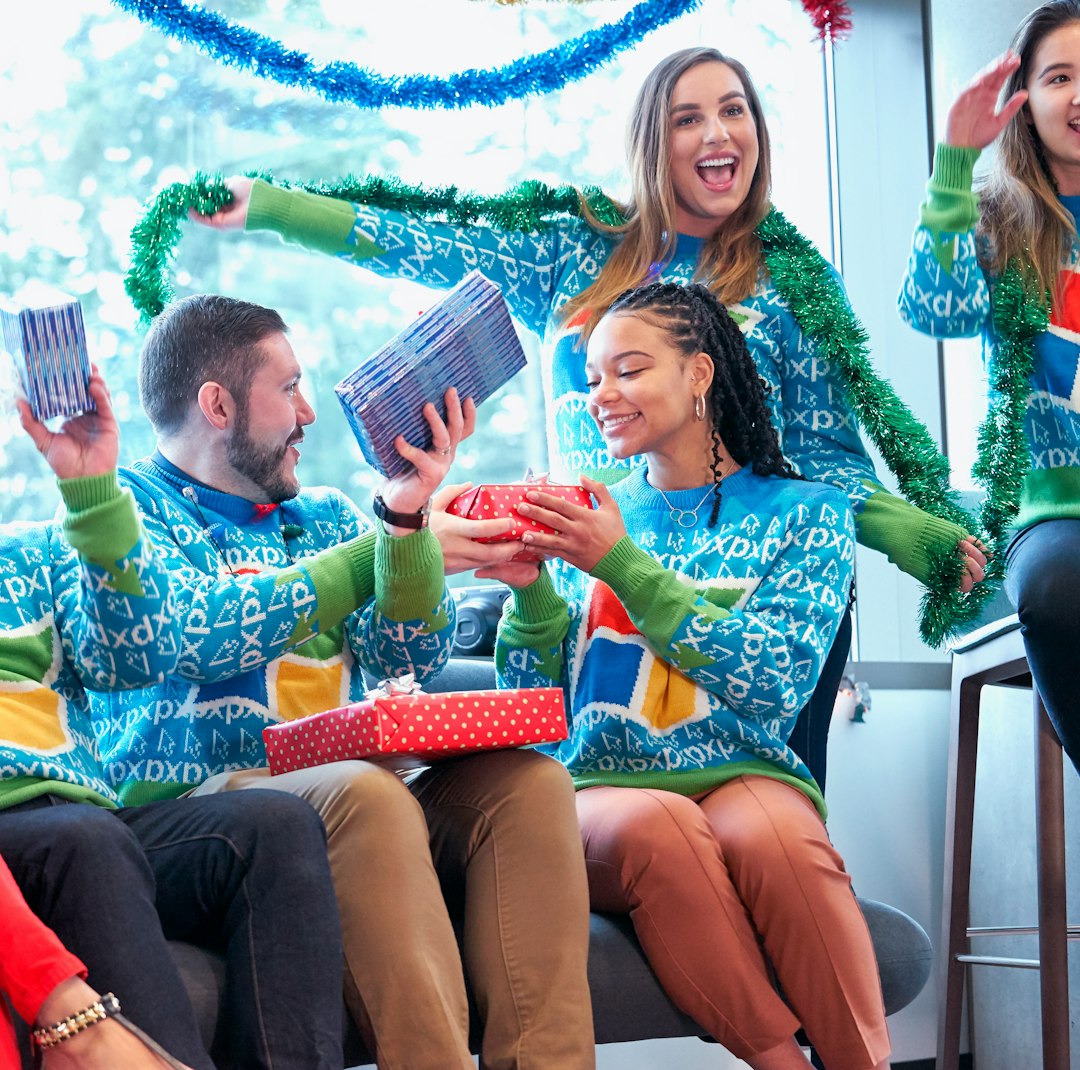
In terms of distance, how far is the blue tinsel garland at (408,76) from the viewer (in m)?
2.14

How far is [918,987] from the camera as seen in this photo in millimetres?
1688

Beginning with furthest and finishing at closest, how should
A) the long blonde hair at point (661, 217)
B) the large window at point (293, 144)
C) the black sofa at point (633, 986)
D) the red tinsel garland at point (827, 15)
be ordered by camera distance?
the red tinsel garland at point (827, 15) → the large window at point (293, 144) → the long blonde hair at point (661, 217) → the black sofa at point (633, 986)

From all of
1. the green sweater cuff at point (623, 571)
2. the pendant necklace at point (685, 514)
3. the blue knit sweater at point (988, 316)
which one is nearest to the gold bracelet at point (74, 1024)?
the green sweater cuff at point (623, 571)

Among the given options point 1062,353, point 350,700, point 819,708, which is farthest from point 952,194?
point 350,700

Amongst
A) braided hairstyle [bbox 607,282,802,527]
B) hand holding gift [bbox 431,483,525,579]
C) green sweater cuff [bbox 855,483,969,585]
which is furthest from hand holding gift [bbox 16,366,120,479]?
green sweater cuff [bbox 855,483,969,585]

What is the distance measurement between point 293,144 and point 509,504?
1.08m

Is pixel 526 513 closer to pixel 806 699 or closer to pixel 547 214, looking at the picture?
pixel 806 699

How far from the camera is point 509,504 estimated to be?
165 cm

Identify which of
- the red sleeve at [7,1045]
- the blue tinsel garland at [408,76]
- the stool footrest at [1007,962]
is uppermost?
the blue tinsel garland at [408,76]

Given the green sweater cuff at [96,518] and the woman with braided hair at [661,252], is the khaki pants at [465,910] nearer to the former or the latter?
the green sweater cuff at [96,518]

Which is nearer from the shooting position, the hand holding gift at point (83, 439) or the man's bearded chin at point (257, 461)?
the hand holding gift at point (83, 439)

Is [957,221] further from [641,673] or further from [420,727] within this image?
[420,727]

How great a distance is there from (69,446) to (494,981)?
0.63m

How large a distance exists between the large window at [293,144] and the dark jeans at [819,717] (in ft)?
2.49
